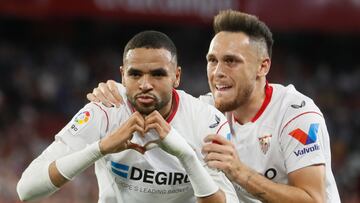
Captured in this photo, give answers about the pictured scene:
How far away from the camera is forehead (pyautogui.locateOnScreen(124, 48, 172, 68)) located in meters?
4.49

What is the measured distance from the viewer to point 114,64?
14.2m

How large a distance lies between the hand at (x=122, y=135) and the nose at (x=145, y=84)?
215 mm

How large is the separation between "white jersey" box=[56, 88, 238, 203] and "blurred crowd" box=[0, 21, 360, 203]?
4960 millimetres

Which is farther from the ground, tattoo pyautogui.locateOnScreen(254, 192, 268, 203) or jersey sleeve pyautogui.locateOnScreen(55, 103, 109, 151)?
jersey sleeve pyautogui.locateOnScreen(55, 103, 109, 151)

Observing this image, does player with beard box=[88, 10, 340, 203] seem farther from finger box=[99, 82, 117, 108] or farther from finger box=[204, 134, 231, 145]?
finger box=[204, 134, 231, 145]

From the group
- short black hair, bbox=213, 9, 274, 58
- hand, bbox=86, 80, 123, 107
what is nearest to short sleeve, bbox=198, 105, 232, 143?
hand, bbox=86, 80, 123, 107

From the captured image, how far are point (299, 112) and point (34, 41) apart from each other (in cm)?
962

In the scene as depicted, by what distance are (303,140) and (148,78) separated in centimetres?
98

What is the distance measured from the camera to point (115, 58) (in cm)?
1443

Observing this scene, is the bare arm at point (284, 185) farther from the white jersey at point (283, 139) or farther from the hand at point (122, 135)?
the hand at point (122, 135)

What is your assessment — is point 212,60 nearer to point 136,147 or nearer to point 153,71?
point 153,71

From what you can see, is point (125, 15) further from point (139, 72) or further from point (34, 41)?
point (139, 72)

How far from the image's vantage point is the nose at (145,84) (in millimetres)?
4422

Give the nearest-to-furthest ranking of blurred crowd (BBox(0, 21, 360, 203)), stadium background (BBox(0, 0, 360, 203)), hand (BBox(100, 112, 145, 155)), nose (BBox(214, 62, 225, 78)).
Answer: hand (BBox(100, 112, 145, 155)) → nose (BBox(214, 62, 225, 78)) → blurred crowd (BBox(0, 21, 360, 203)) → stadium background (BBox(0, 0, 360, 203))
